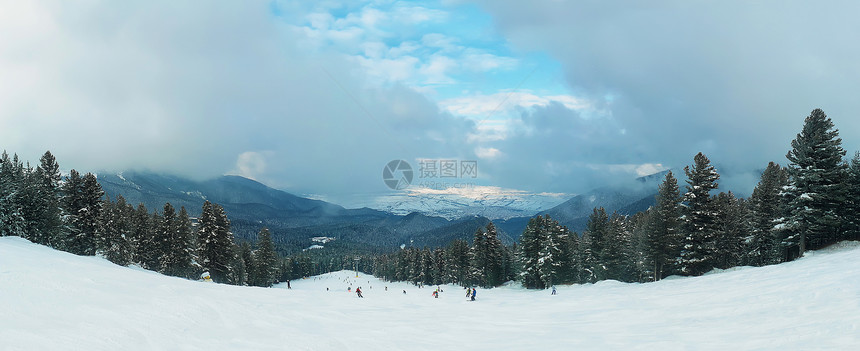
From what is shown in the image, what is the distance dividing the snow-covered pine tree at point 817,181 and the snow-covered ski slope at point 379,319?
10649 millimetres

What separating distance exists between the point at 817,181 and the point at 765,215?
Result: 46.9 ft

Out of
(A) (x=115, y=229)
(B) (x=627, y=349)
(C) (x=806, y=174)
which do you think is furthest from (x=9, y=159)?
(C) (x=806, y=174)

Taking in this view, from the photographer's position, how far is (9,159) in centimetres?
4928

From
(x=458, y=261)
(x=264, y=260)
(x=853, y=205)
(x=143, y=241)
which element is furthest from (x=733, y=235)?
(x=143, y=241)

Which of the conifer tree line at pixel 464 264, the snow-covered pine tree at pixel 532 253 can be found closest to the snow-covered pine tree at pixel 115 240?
the conifer tree line at pixel 464 264

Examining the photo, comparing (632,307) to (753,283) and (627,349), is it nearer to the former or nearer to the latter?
(753,283)

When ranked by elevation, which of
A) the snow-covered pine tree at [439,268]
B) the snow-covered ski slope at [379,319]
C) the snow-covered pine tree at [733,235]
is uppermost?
the snow-covered pine tree at [733,235]

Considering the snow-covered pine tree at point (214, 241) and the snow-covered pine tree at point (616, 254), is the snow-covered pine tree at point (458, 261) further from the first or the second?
the snow-covered pine tree at point (214, 241)

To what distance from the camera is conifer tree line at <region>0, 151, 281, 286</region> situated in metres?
46.2

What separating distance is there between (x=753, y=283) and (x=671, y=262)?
19739 mm

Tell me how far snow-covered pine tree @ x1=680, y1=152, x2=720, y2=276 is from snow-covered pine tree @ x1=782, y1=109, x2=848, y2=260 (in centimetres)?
564

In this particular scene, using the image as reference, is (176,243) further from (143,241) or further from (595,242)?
(595,242)

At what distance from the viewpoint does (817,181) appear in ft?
108

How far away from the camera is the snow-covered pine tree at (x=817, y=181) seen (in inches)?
1287
